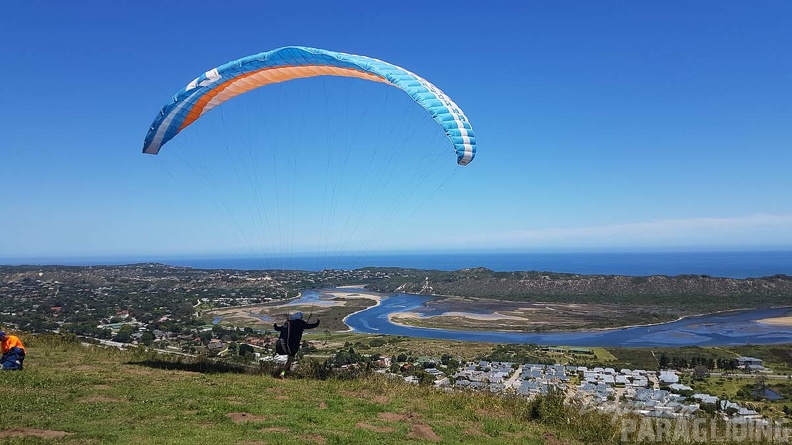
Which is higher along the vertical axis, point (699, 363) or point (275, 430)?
point (275, 430)

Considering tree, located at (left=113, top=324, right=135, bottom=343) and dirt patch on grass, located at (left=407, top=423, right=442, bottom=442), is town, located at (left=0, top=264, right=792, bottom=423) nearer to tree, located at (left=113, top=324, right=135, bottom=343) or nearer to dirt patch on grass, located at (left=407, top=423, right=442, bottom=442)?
tree, located at (left=113, top=324, right=135, bottom=343)

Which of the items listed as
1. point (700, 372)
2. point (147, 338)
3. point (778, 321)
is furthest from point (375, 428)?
point (778, 321)

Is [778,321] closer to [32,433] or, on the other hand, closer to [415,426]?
[415,426]

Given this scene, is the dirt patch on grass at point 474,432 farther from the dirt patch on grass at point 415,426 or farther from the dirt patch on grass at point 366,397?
the dirt patch on grass at point 366,397

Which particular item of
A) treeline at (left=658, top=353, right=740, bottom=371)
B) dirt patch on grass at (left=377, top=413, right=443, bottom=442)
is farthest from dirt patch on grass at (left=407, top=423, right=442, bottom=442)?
treeline at (left=658, top=353, right=740, bottom=371)

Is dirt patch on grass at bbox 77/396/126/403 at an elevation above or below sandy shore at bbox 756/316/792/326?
above

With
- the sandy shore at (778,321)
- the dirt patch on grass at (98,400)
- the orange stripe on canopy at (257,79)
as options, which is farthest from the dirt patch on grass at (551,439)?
the sandy shore at (778,321)
